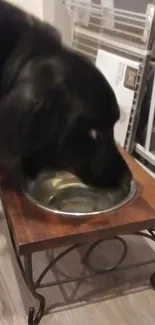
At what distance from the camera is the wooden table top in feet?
3.11

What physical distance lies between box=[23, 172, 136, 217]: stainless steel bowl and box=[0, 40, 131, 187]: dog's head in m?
0.08

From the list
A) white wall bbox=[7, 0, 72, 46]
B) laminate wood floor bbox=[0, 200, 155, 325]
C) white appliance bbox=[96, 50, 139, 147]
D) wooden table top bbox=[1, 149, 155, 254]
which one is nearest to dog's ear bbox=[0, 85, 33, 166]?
wooden table top bbox=[1, 149, 155, 254]

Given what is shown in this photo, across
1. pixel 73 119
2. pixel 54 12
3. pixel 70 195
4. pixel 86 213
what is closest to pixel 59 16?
pixel 54 12

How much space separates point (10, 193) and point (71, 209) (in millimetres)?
171

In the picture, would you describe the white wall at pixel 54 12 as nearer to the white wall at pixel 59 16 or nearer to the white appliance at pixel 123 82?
the white wall at pixel 59 16

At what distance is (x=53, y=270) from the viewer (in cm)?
131

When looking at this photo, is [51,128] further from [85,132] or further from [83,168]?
[83,168]

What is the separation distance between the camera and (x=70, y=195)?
1.28m

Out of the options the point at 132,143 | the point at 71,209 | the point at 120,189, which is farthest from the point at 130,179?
the point at 132,143

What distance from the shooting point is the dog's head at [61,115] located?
0.95m

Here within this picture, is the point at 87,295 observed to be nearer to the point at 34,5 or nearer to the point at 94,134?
the point at 94,134

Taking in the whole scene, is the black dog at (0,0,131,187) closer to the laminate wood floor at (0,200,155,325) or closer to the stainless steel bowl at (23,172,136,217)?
the stainless steel bowl at (23,172,136,217)

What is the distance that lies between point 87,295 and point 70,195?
291mm

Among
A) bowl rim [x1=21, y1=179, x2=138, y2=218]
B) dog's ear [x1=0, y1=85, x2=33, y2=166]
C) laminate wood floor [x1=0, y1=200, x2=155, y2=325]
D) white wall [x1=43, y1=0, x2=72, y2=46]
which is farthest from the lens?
white wall [x1=43, y1=0, x2=72, y2=46]
